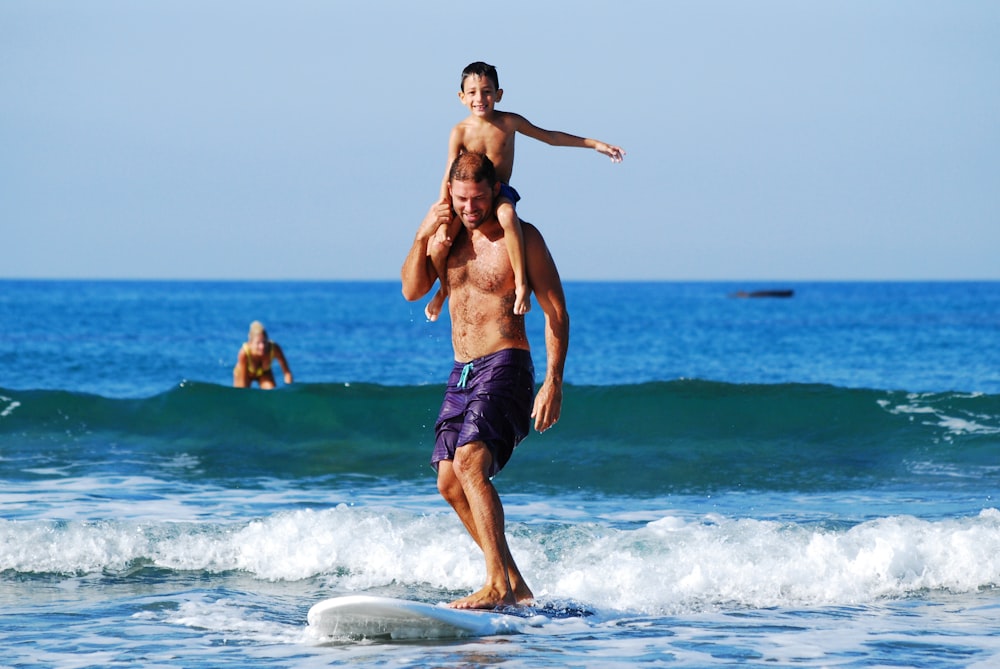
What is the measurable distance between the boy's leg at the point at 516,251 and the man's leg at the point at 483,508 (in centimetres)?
69

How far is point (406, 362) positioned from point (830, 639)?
29.7m

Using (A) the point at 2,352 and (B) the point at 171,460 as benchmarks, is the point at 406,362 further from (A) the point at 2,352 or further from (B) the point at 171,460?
(B) the point at 171,460

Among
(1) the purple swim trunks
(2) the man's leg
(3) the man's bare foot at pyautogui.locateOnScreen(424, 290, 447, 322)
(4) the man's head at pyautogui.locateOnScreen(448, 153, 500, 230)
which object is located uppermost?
(4) the man's head at pyautogui.locateOnScreen(448, 153, 500, 230)

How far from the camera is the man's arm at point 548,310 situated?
5699mm

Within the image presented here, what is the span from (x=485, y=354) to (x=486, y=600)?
1122mm

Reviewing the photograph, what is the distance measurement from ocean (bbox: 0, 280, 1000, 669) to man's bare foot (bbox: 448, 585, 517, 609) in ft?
0.96

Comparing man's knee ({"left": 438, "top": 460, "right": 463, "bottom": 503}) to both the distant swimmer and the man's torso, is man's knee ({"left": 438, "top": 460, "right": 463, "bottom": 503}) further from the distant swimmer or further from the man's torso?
the distant swimmer

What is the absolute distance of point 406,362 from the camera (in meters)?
35.2

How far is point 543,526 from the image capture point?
830 centimetres

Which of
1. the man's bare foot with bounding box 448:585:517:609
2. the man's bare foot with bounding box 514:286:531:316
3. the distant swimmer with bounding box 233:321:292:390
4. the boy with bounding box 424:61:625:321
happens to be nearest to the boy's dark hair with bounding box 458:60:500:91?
the boy with bounding box 424:61:625:321

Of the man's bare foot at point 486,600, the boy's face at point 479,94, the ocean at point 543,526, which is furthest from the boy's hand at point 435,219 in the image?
the ocean at point 543,526

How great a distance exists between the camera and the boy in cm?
563

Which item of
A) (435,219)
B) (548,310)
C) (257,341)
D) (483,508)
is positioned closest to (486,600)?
(483,508)

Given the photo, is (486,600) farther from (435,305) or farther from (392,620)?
(435,305)
